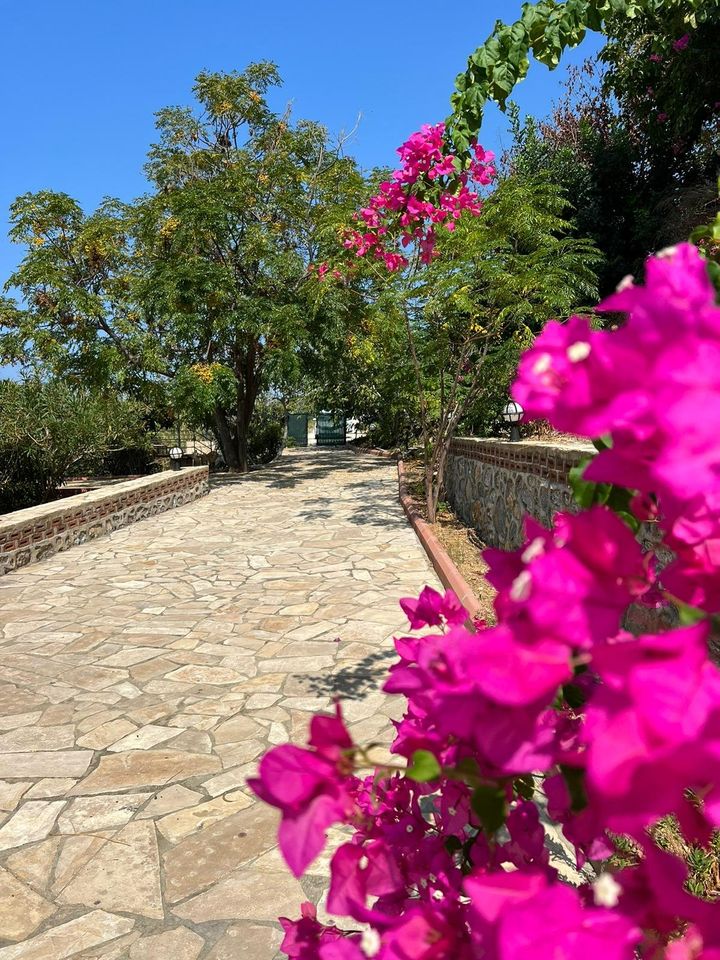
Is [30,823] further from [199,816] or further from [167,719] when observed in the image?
[167,719]

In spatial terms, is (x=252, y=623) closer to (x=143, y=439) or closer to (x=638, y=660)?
(x=638, y=660)

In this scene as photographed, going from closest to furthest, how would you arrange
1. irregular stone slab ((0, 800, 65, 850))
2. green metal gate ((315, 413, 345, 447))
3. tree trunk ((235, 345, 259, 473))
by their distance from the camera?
irregular stone slab ((0, 800, 65, 850)) < tree trunk ((235, 345, 259, 473)) < green metal gate ((315, 413, 345, 447))

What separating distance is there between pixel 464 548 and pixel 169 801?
467 centimetres

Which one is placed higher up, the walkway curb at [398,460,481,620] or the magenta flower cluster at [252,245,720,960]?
the magenta flower cluster at [252,245,720,960]

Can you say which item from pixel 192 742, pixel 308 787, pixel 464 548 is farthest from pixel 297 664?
pixel 308 787

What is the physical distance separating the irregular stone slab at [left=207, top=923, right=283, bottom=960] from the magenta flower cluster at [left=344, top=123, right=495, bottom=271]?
3.28 meters

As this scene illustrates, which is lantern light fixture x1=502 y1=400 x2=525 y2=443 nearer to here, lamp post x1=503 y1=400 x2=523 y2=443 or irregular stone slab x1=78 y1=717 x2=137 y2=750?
lamp post x1=503 y1=400 x2=523 y2=443

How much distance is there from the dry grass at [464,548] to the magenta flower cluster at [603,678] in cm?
308

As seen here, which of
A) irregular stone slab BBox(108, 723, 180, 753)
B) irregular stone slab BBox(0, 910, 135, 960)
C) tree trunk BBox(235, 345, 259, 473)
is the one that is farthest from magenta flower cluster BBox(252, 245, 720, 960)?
tree trunk BBox(235, 345, 259, 473)

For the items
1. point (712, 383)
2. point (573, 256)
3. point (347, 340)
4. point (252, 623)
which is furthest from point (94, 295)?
point (712, 383)

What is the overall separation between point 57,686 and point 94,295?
11.6 meters

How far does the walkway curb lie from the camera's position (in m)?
5.21

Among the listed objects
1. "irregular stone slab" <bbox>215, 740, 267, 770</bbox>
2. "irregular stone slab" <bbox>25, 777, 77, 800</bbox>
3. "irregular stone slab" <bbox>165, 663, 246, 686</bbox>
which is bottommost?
"irregular stone slab" <bbox>165, 663, 246, 686</bbox>

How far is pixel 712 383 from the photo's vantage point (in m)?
0.54
